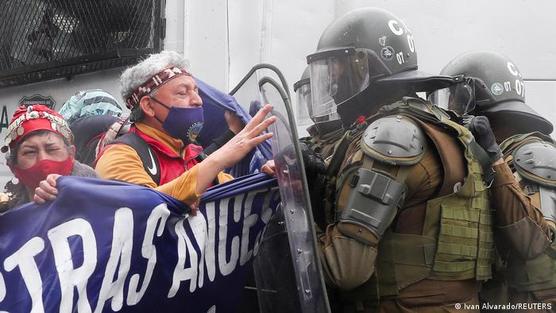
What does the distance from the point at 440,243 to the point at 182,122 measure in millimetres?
1008

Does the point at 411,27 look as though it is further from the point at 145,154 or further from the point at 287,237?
the point at 287,237

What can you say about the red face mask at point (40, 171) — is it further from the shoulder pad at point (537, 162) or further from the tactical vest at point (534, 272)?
the shoulder pad at point (537, 162)

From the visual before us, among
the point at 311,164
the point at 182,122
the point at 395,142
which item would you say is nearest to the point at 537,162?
the point at 395,142

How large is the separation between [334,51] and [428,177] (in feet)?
2.23

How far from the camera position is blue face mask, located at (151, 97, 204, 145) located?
262cm

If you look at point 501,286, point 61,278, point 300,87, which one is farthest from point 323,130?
point 61,278

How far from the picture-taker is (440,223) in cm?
246

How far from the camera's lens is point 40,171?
2.48 m

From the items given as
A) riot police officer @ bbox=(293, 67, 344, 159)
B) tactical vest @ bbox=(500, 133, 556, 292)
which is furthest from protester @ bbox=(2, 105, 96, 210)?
tactical vest @ bbox=(500, 133, 556, 292)

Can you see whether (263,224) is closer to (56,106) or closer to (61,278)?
(61,278)

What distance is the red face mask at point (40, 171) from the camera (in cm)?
249

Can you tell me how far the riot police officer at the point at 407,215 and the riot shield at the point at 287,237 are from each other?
0.55ft

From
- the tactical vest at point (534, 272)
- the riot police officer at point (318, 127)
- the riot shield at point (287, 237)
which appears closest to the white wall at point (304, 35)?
the riot police officer at point (318, 127)

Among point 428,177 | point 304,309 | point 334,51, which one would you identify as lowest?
point 304,309
